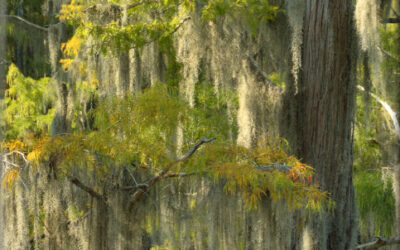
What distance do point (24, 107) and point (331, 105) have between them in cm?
546

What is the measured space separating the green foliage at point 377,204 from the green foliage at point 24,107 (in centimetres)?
522

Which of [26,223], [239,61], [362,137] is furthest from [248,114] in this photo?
[362,137]

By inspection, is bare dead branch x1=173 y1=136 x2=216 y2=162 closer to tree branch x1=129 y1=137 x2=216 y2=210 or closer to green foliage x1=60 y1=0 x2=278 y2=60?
tree branch x1=129 y1=137 x2=216 y2=210

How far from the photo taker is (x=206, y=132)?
29.5ft

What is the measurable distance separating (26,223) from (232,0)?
13.3ft

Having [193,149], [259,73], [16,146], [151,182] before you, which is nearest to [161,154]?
[151,182]

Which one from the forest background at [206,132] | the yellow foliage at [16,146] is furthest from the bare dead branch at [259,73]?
the yellow foliage at [16,146]

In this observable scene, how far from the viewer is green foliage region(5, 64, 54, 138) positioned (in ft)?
34.7

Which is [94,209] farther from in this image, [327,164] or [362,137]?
[362,137]

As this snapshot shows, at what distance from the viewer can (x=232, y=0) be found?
26.1 feet

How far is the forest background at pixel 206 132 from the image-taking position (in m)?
5.35

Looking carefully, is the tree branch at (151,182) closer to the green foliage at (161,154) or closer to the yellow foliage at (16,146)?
the green foliage at (161,154)

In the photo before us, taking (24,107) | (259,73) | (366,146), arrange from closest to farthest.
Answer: (259,73), (24,107), (366,146)

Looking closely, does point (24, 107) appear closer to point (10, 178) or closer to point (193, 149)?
point (10, 178)
